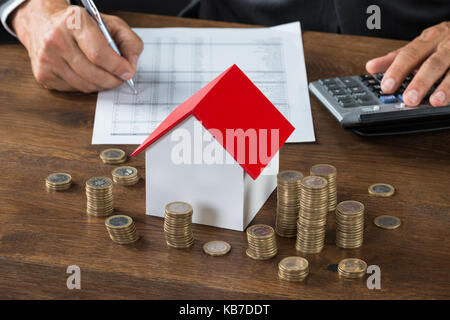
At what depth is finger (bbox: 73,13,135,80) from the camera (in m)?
1.17

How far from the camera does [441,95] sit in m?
1.11

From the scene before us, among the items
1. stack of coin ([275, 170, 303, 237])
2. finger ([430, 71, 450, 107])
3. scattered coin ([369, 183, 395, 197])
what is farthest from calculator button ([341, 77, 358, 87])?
stack of coin ([275, 170, 303, 237])

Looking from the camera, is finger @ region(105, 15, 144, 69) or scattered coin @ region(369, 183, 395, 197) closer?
scattered coin @ region(369, 183, 395, 197)

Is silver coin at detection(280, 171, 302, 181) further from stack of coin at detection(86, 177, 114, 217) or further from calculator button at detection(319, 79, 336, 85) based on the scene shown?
calculator button at detection(319, 79, 336, 85)

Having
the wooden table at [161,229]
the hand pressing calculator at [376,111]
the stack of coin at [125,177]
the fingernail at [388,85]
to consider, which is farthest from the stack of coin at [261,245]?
the fingernail at [388,85]

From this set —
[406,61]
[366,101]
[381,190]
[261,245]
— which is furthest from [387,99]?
[261,245]

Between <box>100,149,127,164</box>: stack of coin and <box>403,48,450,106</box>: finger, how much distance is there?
0.48 meters

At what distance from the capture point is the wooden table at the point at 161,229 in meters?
0.72

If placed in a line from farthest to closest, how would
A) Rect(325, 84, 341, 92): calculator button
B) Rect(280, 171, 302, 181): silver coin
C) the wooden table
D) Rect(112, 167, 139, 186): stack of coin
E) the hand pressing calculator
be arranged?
Rect(325, 84, 341, 92): calculator button
the hand pressing calculator
Rect(112, 167, 139, 186): stack of coin
Rect(280, 171, 302, 181): silver coin
the wooden table

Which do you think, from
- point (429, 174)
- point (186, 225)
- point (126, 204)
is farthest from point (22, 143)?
point (429, 174)

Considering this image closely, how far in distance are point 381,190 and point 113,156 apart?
0.40m

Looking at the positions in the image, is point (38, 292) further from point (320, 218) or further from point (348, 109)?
point (348, 109)

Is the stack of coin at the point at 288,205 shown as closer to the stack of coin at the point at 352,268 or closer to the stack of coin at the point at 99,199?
the stack of coin at the point at 352,268

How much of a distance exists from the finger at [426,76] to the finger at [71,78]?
0.56 meters
